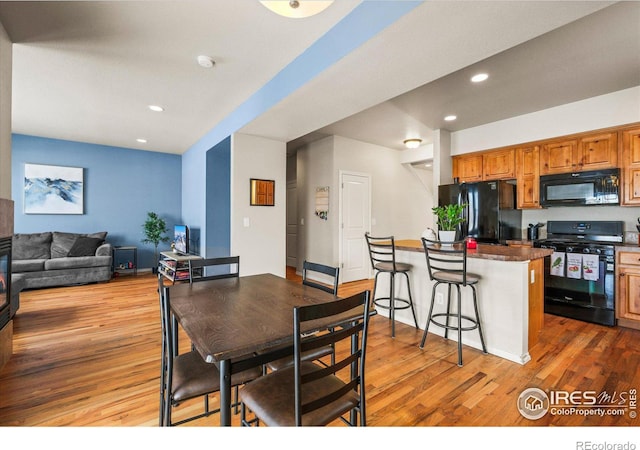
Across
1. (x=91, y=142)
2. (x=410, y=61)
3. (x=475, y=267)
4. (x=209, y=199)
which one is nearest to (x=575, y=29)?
(x=410, y=61)

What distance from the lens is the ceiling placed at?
179 centimetres

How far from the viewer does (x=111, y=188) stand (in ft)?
18.9

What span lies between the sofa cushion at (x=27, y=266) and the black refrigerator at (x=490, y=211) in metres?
6.41

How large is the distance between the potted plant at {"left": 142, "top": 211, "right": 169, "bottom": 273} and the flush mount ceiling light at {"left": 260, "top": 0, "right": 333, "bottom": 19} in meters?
5.44

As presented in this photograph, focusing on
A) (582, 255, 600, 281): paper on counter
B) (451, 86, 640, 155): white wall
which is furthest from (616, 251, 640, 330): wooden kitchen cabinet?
(451, 86, 640, 155): white wall

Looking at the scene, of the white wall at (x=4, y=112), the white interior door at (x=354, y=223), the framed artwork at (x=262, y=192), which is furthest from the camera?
the white interior door at (x=354, y=223)

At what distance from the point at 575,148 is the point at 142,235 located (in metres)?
7.32

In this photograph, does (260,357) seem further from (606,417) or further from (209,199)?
(209,199)

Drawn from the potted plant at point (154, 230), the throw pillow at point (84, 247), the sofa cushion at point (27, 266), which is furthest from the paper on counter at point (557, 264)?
the sofa cushion at point (27, 266)

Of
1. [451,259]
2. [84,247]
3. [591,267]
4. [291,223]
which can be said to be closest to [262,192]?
[451,259]

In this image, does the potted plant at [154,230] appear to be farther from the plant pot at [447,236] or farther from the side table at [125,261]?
the plant pot at [447,236]

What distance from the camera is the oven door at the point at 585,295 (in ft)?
10.3

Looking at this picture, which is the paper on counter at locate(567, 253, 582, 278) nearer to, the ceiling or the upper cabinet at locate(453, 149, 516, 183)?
the upper cabinet at locate(453, 149, 516, 183)
